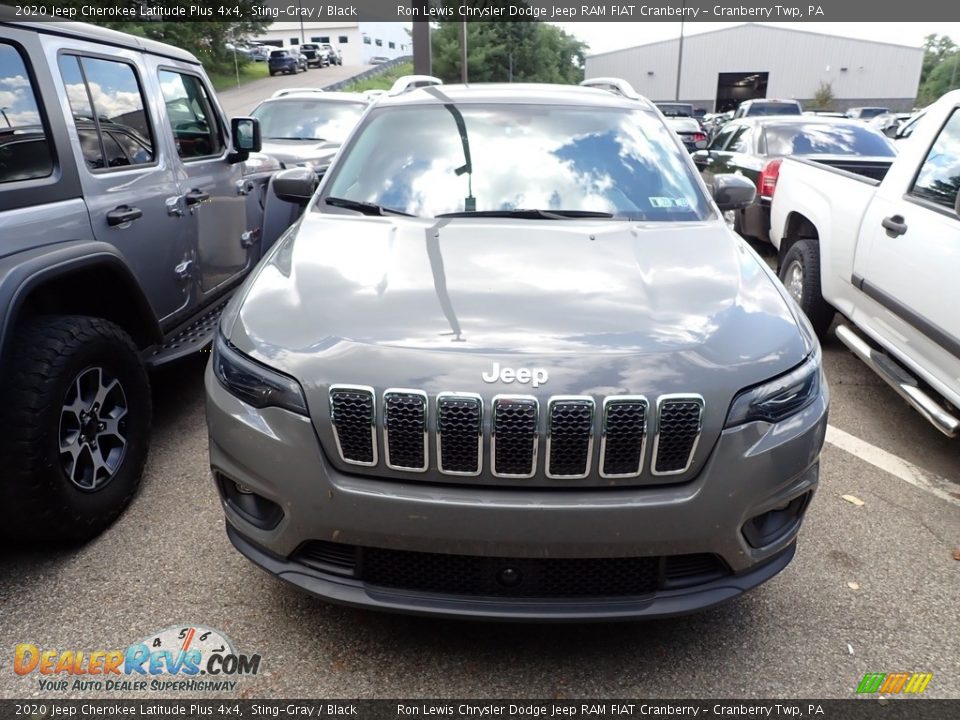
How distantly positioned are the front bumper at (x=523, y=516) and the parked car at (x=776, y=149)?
19.8 feet

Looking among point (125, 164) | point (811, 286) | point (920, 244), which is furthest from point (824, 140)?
point (125, 164)

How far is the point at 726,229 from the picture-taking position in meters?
3.08

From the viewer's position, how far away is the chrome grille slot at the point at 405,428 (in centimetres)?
201

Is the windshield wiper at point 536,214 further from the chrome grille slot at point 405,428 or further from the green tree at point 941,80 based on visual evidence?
the green tree at point 941,80

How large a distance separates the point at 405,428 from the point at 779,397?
1072 millimetres

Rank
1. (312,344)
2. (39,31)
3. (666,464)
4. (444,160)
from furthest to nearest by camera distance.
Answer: (444,160), (39,31), (312,344), (666,464)

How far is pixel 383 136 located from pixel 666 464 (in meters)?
2.29

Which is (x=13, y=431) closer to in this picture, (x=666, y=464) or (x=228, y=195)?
(x=666, y=464)

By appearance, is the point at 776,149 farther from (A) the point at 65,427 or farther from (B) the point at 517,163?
(A) the point at 65,427

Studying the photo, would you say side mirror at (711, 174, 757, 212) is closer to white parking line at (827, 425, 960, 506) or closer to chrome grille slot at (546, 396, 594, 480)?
white parking line at (827, 425, 960, 506)

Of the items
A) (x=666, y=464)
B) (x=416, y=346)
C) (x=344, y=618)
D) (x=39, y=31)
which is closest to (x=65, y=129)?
(x=39, y=31)

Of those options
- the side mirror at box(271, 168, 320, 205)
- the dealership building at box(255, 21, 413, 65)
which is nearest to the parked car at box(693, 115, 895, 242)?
the side mirror at box(271, 168, 320, 205)

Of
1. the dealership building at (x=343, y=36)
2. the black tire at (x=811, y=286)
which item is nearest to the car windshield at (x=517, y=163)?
the black tire at (x=811, y=286)

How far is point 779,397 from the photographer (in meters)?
2.16
